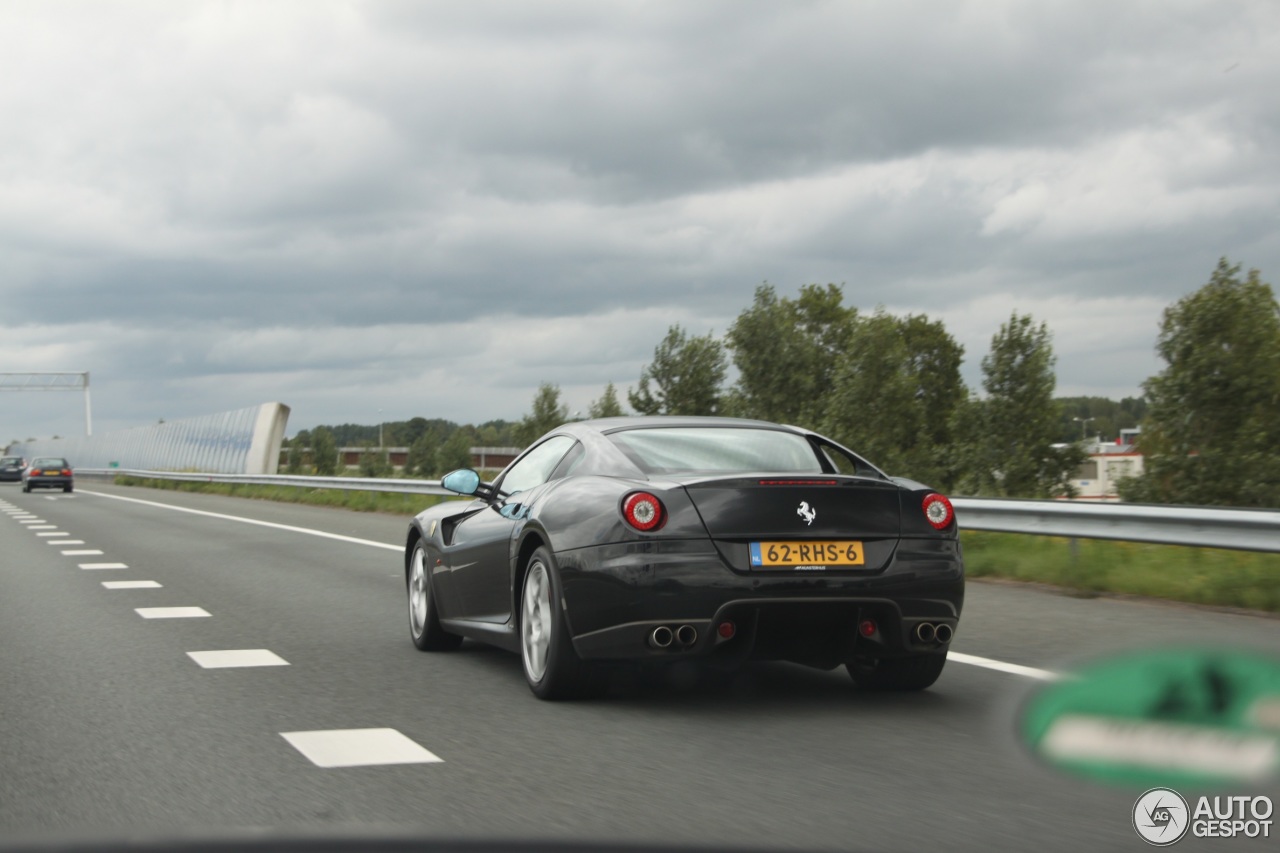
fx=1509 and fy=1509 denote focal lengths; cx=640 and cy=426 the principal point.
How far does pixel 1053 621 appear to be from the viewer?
950 centimetres

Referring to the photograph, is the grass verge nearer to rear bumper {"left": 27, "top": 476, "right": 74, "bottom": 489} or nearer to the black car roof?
the black car roof

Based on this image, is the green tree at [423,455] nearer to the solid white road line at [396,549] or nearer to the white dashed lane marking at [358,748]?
the solid white road line at [396,549]

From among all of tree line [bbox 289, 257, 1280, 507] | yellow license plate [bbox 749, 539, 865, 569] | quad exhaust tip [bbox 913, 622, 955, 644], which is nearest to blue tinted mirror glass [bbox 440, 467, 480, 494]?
yellow license plate [bbox 749, 539, 865, 569]

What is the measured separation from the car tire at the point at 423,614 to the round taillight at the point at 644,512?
2.47 m

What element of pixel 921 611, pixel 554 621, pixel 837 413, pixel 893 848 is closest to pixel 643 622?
pixel 554 621

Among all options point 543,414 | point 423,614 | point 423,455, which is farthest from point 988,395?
point 423,455

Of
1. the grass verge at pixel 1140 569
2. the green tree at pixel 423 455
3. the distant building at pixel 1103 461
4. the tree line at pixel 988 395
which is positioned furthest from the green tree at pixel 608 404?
the grass verge at pixel 1140 569

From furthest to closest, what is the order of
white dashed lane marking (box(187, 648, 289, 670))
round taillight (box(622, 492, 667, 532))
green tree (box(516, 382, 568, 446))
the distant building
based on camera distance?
green tree (box(516, 382, 568, 446)) < the distant building < white dashed lane marking (box(187, 648, 289, 670)) < round taillight (box(622, 492, 667, 532))

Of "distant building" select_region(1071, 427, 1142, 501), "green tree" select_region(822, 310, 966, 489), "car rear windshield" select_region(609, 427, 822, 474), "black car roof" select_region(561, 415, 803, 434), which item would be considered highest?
"green tree" select_region(822, 310, 966, 489)

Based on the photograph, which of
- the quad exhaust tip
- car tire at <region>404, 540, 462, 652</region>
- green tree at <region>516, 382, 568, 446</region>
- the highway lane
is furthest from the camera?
green tree at <region>516, 382, 568, 446</region>

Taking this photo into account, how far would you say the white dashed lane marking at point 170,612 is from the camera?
10.3 m

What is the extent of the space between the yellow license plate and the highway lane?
24.6 inches

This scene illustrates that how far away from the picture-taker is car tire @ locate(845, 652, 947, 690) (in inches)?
259

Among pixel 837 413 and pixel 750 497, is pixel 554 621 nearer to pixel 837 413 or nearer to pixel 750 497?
pixel 750 497
